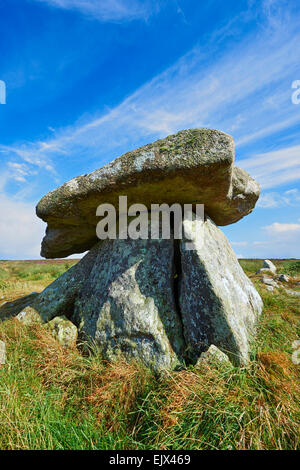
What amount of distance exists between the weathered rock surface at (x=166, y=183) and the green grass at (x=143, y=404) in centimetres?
274

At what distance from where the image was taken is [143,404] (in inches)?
122

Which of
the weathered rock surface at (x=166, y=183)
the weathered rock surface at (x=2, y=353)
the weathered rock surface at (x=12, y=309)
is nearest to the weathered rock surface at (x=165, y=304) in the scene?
the weathered rock surface at (x=166, y=183)

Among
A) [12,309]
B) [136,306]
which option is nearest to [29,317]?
[12,309]

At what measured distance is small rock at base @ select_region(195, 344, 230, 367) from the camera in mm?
3474

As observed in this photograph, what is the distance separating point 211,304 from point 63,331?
2.89m

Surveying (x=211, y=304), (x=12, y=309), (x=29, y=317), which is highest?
(x=211, y=304)

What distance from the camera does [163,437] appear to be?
2588 mm

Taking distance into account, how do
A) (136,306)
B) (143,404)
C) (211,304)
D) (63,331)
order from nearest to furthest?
1. (143,404)
2. (211,304)
3. (136,306)
4. (63,331)

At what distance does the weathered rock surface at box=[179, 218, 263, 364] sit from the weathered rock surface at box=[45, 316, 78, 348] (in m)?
2.16

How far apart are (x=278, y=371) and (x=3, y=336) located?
480 cm

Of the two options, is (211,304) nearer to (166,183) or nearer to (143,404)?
(143,404)

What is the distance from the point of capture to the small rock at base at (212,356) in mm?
3474

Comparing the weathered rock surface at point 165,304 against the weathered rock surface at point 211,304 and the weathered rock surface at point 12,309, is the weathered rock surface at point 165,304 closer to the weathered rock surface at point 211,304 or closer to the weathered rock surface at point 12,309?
the weathered rock surface at point 211,304
